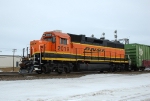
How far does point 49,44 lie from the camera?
18.1m

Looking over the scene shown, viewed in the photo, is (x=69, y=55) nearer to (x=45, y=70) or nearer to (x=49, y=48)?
(x=49, y=48)

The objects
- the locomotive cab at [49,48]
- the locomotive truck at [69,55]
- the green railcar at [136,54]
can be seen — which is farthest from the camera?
the green railcar at [136,54]

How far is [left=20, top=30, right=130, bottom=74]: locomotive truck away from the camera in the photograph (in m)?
17.0

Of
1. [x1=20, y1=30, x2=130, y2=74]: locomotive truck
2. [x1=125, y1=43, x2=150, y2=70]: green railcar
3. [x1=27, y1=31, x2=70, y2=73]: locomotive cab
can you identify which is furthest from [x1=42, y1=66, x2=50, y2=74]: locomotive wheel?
[x1=125, y1=43, x2=150, y2=70]: green railcar

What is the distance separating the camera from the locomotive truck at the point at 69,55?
17.0m

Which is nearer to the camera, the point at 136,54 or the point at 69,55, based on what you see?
the point at 69,55

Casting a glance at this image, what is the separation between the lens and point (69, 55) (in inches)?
755

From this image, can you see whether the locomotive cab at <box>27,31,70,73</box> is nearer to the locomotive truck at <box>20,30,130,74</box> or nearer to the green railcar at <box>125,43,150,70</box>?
the locomotive truck at <box>20,30,130,74</box>

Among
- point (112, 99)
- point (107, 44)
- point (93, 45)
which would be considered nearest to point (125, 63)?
point (107, 44)

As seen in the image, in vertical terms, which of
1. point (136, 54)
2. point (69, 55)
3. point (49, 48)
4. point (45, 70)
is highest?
point (49, 48)

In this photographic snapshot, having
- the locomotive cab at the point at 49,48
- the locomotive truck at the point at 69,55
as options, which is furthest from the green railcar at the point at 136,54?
the locomotive cab at the point at 49,48

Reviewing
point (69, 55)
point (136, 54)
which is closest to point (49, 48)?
point (69, 55)

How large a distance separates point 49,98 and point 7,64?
60051 millimetres

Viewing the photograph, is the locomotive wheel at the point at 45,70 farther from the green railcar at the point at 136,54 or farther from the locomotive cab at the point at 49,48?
the green railcar at the point at 136,54
